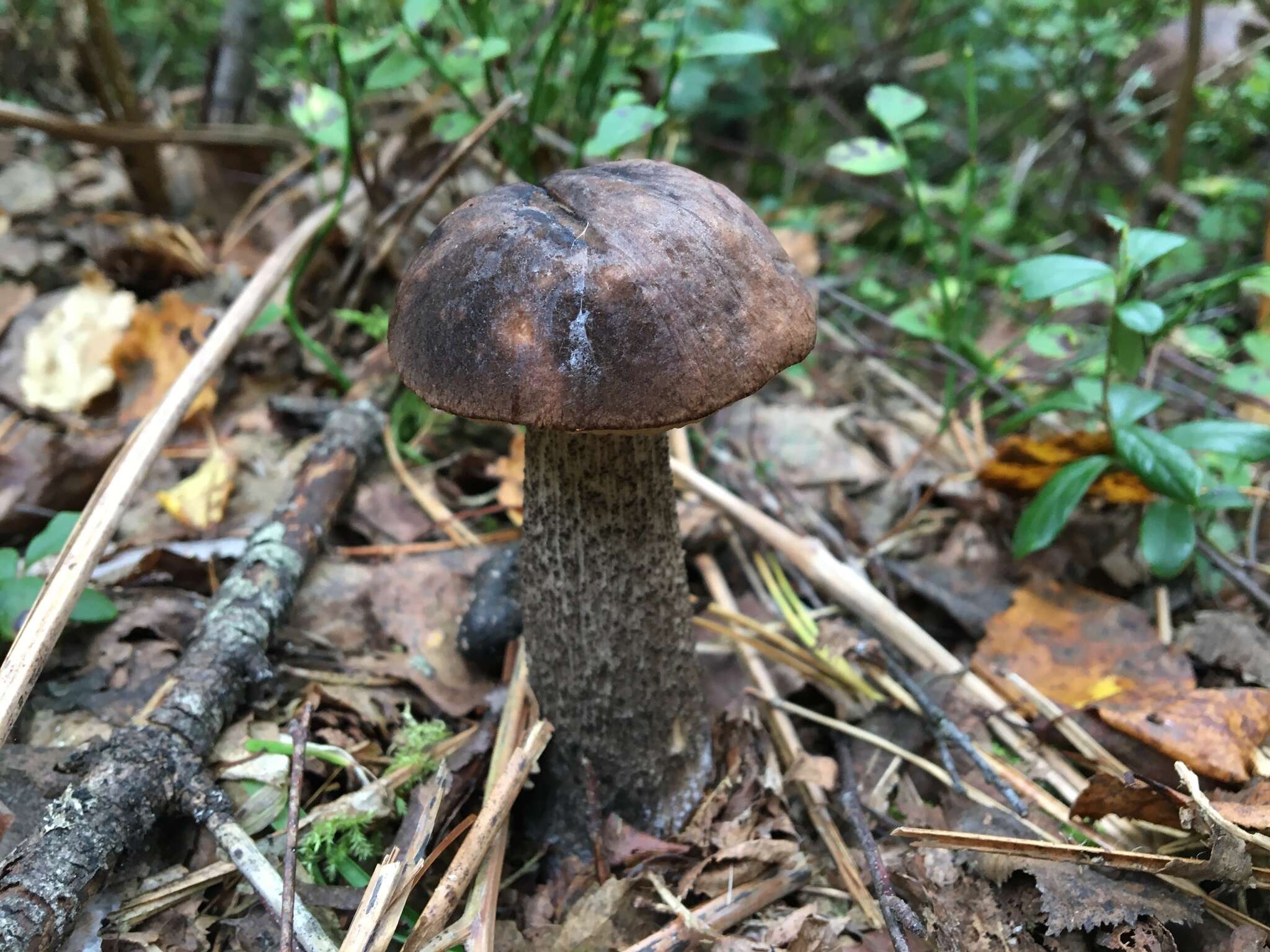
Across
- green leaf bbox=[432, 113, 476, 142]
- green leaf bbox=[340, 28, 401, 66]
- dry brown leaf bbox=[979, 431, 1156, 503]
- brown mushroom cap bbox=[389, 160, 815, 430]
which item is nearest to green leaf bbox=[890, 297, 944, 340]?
dry brown leaf bbox=[979, 431, 1156, 503]

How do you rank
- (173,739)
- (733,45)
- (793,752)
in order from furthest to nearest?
(733,45) → (793,752) → (173,739)

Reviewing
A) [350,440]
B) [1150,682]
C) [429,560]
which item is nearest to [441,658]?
[429,560]

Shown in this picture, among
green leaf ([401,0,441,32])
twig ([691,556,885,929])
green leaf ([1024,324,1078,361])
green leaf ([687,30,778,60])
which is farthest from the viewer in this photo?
green leaf ([1024,324,1078,361])

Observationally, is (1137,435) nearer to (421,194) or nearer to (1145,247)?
(1145,247)

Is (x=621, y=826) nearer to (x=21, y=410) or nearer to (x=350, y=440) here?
(x=350, y=440)

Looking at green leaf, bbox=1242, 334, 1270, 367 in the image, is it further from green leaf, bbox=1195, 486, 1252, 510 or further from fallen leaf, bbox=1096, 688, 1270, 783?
fallen leaf, bbox=1096, 688, 1270, 783

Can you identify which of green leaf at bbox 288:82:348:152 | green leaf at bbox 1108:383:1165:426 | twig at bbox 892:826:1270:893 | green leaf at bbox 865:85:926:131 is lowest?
Result: twig at bbox 892:826:1270:893

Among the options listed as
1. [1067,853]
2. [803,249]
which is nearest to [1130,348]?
[1067,853]
